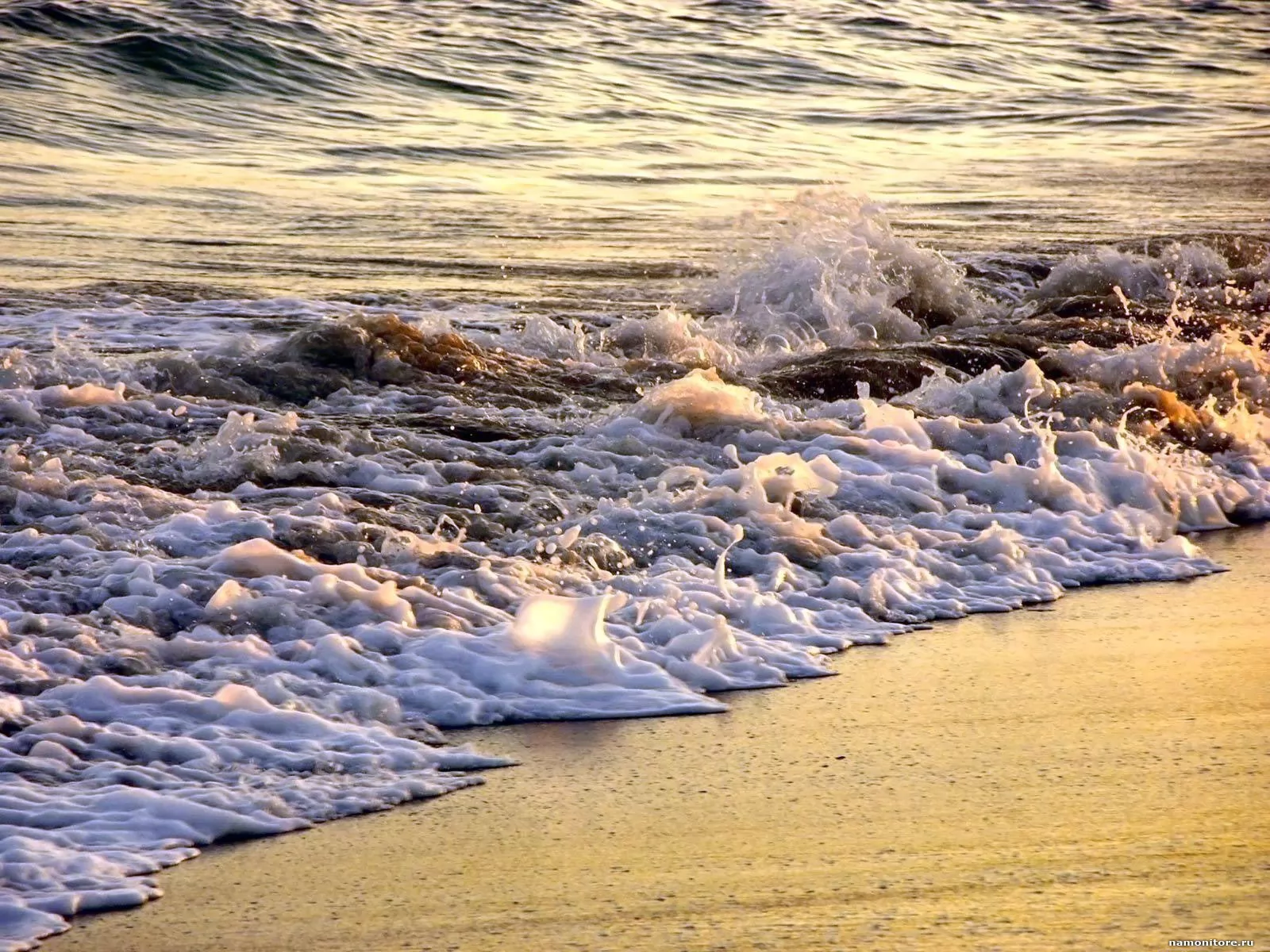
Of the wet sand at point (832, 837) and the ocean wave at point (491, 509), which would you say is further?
the ocean wave at point (491, 509)

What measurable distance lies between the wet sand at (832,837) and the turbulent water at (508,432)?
178 millimetres

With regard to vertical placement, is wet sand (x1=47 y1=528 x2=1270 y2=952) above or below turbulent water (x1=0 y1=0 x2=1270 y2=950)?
above

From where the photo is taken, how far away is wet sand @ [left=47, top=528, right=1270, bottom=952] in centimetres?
296

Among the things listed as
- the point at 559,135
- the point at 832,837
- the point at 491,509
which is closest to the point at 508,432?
the point at 491,509

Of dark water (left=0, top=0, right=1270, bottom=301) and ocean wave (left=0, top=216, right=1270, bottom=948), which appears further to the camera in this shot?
dark water (left=0, top=0, right=1270, bottom=301)

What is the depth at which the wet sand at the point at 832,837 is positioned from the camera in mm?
2955

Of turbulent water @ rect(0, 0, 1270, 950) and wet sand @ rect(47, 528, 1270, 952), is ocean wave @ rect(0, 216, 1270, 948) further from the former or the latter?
wet sand @ rect(47, 528, 1270, 952)

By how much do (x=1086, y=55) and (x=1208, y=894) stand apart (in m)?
26.3

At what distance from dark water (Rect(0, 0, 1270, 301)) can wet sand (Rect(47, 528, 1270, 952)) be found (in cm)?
593

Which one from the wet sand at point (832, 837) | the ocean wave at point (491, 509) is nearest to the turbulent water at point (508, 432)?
the ocean wave at point (491, 509)

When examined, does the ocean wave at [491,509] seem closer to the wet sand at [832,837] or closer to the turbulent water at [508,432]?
the turbulent water at [508,432]

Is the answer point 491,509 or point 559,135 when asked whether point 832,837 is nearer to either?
point 491,509

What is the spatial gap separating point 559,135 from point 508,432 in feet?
37.9

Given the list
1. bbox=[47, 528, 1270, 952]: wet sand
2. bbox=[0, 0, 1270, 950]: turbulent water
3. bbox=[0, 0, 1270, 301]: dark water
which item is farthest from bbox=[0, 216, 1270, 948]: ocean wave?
bbox=[0, 0, 1270, 301]: dark water
